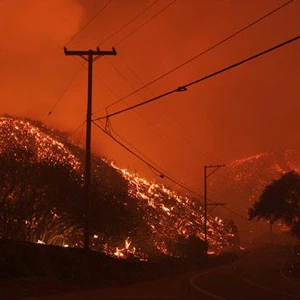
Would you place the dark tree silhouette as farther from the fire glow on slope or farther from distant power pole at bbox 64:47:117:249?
the fire glow on slope

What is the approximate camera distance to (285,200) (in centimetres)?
6156

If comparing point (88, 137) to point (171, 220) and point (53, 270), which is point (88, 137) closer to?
point (53, 270)

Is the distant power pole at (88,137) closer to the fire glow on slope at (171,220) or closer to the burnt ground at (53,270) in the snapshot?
the burnt ground at (53,270)

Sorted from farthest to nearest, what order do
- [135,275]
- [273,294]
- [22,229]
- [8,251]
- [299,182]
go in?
[299,182] → [22,229] → [135,275] → [8,251] → [273,294]

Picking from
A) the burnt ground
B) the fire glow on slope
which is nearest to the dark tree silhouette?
the burnt ground

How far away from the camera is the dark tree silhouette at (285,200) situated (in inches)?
2383

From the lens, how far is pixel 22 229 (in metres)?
48.9

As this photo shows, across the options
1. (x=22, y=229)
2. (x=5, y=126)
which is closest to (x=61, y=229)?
(x=22, y=229)

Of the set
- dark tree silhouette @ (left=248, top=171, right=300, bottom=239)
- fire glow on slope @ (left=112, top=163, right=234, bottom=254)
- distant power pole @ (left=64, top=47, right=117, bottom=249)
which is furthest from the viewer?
fire glow on slope @ (left=112, top=163, right=234, bottom=254)

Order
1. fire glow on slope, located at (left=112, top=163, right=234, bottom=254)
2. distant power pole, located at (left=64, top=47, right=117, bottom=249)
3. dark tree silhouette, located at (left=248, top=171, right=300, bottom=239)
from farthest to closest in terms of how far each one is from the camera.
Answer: fire glow on slope, located at (left=112, top=163, right=234, bottom=254), dark tree silhouette, located at (left=248, top=171, right=300, bottom=239), distant power pole, located at (left=64, top=47, right=117, bottom=249)

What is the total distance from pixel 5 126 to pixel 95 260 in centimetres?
12325

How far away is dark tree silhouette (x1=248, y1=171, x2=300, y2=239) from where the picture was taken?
60531 millimetres

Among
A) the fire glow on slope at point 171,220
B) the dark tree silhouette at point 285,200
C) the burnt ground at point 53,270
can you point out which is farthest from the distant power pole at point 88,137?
the fire glow on slope at point 171,220

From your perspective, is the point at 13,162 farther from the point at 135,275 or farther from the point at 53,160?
the point at 135,275
